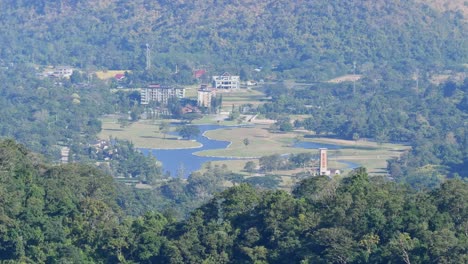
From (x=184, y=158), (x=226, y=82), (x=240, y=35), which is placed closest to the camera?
(x=184, y=158)

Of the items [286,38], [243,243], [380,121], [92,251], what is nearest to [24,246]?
[92,251]

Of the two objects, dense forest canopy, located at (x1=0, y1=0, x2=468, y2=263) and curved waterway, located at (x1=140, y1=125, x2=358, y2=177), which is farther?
curved waterway, located at (x1=140, y1=125, x2=358, y2=177)

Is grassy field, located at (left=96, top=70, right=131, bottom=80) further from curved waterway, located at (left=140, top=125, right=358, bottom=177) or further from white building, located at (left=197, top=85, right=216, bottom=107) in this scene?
curved waterway, located at (left=140, top=125, right=358, bottom=177)

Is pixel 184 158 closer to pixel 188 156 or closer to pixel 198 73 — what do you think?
pixel 188 156

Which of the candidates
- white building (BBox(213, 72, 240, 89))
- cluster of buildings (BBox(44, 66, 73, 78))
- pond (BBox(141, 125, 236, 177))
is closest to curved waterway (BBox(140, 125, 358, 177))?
pond (BBox(141, 125, 236, 177))

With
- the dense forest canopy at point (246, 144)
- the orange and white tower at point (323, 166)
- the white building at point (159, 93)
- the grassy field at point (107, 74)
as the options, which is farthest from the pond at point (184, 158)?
the grassy field at point (107, 74)

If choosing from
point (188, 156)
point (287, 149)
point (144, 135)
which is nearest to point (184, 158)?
point (188, 156)

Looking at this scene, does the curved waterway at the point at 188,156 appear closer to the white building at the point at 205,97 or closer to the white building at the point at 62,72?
the white building at the point at 205,97
